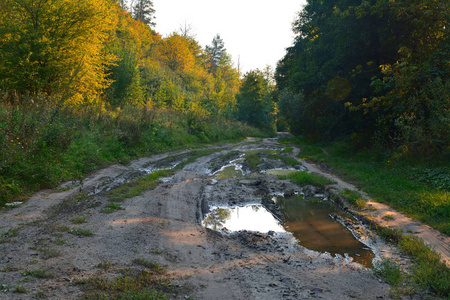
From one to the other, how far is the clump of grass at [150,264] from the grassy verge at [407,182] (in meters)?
6.18

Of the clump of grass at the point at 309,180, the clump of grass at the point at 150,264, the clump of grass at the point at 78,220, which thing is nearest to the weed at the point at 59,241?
the clump of grass at the point at 78,220

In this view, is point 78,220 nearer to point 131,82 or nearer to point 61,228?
point 61,228

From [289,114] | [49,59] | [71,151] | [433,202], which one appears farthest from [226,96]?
[433,202]

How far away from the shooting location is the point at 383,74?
16375 mm

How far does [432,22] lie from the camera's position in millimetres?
12945

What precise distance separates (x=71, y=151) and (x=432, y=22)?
17.0 metres

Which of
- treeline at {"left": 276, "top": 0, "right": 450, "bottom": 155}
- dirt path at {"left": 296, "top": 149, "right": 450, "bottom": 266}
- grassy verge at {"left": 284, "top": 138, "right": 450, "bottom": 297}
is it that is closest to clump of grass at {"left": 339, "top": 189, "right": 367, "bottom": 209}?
grassy verge at {"left": 284, "top": 138, "right": 450, "bottom": 297}

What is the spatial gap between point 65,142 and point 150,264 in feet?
26.6

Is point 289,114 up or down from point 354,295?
up

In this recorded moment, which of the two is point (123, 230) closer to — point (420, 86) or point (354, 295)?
point (354, 295)

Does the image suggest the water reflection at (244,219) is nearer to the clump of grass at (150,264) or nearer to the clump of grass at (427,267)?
the clump of grass at (150,264)

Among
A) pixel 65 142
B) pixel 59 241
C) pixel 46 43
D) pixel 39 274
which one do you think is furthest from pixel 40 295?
pixel 46 43

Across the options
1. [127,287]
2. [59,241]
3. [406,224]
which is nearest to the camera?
[127,287]

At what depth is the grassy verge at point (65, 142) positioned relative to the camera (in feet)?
26.2
